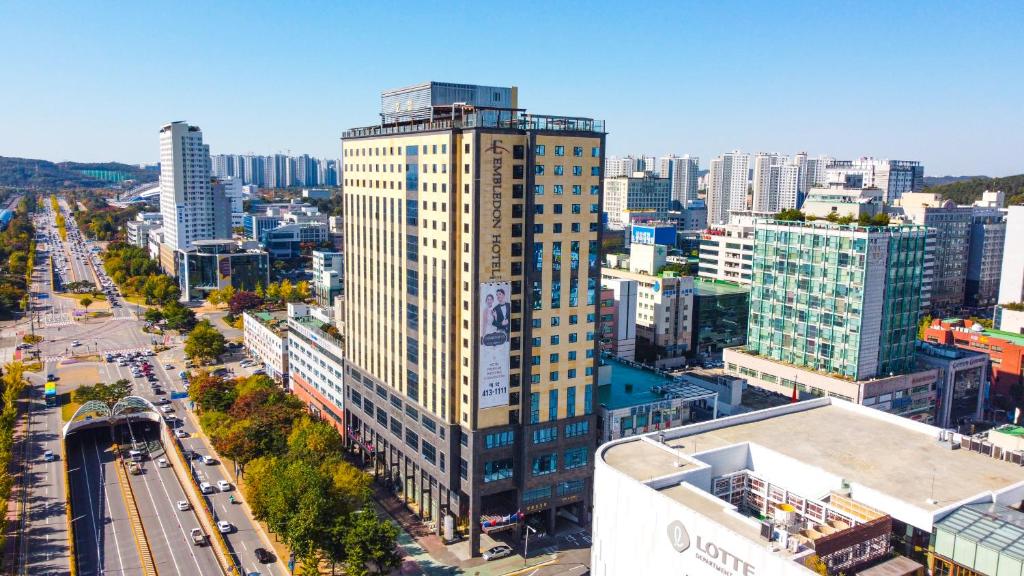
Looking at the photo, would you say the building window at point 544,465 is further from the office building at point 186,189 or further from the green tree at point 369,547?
the office building at point 186,189

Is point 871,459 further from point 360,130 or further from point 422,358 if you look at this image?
point 360,130

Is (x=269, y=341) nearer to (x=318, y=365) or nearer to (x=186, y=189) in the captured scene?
(x=318, y=365)

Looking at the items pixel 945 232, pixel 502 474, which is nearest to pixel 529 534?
pixel 502 474

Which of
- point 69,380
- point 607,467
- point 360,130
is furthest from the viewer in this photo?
point 69,380

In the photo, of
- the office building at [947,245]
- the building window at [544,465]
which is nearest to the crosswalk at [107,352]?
the building window at [544,465]

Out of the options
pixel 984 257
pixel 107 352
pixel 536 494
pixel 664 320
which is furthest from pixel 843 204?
pixel 107 352

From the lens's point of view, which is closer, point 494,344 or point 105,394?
point 494,344
